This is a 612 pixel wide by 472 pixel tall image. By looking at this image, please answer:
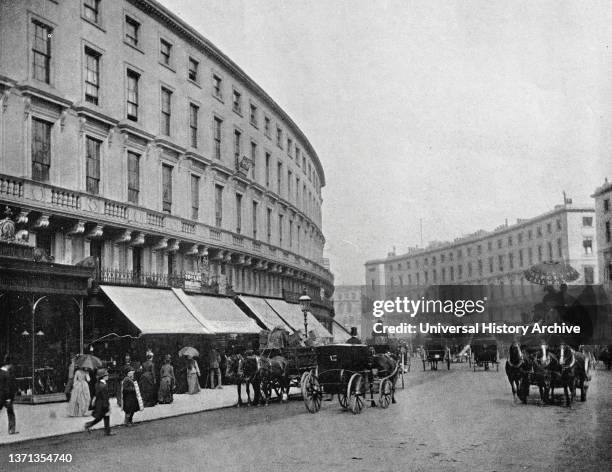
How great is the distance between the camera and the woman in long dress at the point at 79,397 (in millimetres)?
17375

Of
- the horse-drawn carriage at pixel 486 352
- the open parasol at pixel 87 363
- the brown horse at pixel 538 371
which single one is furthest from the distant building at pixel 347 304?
the open parasol at pixel 87 363

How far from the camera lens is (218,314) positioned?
28078 mm

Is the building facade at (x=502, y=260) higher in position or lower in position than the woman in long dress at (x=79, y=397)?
higher

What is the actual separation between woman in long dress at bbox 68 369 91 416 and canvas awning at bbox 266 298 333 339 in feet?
58.4

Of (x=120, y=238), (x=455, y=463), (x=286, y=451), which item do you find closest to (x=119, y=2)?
(x=120, y=238)

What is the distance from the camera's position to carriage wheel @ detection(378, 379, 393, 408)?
58.9 ft

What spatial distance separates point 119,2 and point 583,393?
64.8ft

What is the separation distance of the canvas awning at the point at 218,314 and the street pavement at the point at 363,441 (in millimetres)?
8032

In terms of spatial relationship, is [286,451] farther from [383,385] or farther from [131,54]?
[131,54]

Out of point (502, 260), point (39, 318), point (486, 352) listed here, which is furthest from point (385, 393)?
point (502, 260)

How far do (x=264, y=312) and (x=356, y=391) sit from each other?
16958mm

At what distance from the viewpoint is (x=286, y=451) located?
1077cm

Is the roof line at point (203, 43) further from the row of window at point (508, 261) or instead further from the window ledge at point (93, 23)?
the row of window at point (508, 261)

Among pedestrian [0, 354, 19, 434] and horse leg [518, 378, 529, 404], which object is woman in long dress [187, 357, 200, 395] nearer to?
pedestrian [0, 354, 19, 434]
